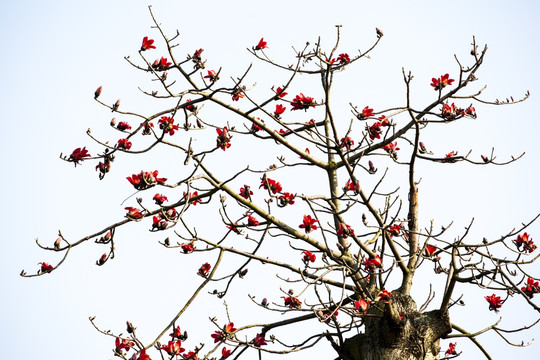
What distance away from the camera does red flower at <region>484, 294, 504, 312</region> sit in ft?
14.6

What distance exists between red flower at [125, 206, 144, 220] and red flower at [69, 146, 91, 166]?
17.5 inches

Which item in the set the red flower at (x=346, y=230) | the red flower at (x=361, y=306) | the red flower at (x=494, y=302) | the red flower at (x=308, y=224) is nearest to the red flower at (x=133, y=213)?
the red flower at (x=308, y=224)

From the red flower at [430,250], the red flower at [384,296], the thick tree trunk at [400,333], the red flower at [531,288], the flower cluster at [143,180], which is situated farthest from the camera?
the red flower at [430,250]

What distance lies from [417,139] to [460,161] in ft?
1.53

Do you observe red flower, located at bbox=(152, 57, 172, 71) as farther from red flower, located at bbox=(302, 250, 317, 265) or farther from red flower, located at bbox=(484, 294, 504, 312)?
red flower, located at bbox=(484, 294, 504, 312)

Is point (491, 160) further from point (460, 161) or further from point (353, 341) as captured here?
point (353, 341)

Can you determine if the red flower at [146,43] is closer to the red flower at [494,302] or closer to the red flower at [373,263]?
the red flower at [373,263]

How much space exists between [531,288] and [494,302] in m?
0.30

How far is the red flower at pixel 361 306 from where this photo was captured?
12.5ft

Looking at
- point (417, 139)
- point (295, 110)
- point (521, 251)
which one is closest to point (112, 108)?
point (295, 110)

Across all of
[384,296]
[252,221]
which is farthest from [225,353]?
[384,296]

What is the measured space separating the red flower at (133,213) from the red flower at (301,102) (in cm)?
139

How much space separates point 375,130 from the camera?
4176 millimetres

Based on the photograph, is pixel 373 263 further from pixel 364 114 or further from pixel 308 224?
pixel 364 114
